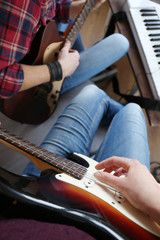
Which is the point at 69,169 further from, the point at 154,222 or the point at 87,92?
the point at 87,92

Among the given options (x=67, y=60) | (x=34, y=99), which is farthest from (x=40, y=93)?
(x=67, y=60)

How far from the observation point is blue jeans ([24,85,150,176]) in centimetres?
65

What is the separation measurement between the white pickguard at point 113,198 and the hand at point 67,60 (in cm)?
49

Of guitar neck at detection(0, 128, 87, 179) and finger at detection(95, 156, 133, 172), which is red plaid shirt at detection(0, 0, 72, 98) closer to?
guitar neck at detection(0, 128, 87, 179)

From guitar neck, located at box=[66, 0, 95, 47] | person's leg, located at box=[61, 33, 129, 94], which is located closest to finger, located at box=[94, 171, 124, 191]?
person's leg, located at box=[61, 33, 129, 94]

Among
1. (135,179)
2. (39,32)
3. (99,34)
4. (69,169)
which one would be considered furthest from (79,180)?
(99,34)

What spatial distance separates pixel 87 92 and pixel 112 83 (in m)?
0.59

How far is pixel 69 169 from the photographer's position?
20.3 inches

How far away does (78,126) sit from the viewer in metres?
0.72

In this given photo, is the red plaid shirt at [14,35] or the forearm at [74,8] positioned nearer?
the red plaid shirt at [14,35]

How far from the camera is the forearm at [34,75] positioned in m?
0.68

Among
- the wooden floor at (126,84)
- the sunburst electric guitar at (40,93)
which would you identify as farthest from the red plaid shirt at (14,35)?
the wooden floor at (126,84)

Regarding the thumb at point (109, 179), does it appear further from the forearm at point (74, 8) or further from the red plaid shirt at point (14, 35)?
the forearm at point (74, 8)

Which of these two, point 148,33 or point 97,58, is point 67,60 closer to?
point 97,58
